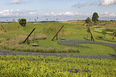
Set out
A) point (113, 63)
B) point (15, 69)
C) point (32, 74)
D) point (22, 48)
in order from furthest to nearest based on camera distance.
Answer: point (22, 48), point (113, 63), point (15, 69), point (32, 74)

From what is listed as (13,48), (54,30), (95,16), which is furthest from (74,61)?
(95,16)

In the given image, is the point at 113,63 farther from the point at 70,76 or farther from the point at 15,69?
the point at 15,69

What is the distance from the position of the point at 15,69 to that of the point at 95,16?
281 feet

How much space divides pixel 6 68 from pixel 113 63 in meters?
9.03

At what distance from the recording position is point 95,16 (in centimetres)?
8269

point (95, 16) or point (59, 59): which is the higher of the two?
point (95, 16)

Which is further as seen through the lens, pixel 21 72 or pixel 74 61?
pixel 74 61

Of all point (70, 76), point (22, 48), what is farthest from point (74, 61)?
point (22, 48)

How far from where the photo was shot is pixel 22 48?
14047 mm

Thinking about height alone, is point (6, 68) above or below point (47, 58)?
above

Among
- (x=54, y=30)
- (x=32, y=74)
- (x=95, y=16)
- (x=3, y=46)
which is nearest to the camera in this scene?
(x=32, y=74)

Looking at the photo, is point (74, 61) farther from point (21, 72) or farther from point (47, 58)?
point (21, 72)

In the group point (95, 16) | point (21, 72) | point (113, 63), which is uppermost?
point (95, 16)

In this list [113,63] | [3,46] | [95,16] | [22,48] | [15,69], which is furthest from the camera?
[95,16]
